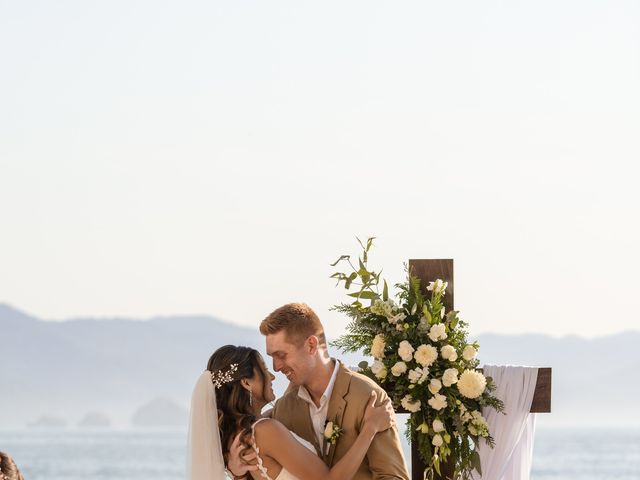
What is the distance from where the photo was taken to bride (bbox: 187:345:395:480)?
7359 mm

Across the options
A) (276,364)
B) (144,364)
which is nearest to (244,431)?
(276,364)

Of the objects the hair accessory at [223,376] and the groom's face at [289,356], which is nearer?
the hair accessory at [223,376]

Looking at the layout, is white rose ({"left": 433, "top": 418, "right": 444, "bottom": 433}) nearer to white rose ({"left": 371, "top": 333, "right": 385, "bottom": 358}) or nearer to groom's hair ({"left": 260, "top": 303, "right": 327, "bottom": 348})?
white rose ({"left": 371, "top": 333, "right": 385, "bottom": 358})

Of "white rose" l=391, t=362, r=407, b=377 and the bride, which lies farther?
"white rose" l=391, t=362, r=407, b=377

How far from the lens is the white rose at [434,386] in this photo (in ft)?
31.2

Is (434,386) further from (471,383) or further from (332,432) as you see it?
(332,432)

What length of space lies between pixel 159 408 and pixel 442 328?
64.7m

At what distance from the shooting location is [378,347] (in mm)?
9641

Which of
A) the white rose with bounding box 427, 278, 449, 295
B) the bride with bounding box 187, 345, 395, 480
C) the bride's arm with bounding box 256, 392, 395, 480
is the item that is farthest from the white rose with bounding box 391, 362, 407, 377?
the bride's arm with bounding box 256, 392, 395, 480

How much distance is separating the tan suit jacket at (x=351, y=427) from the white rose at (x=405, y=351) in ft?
5.03

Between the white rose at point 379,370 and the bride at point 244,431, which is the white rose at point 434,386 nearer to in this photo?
the white rose at point 379,370

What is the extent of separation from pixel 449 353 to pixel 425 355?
17 centimetres

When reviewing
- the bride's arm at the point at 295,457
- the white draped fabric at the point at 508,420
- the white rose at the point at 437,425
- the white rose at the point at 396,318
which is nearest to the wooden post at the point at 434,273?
the white rose at the point at 396,318

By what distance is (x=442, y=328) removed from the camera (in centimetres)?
959
